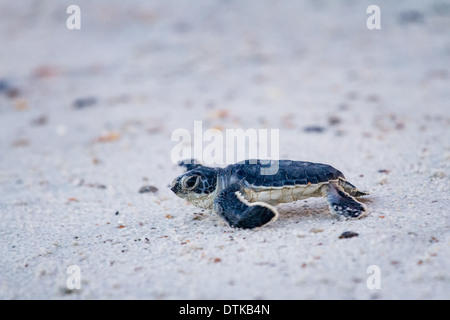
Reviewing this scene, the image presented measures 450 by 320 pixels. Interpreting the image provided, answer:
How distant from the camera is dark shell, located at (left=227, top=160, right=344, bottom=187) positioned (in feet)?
10.9

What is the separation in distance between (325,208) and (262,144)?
2.25 m

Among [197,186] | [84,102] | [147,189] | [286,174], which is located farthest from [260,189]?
[84,102]

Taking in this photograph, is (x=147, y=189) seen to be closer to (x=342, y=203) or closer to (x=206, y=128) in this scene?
(x=342, y=203)

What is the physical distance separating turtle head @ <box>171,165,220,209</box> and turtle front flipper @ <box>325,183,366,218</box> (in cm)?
79

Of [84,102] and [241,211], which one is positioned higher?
[84,102]

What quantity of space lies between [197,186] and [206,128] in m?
3.14

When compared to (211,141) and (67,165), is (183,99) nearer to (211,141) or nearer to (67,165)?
(211,141)

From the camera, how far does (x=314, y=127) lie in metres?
6.16

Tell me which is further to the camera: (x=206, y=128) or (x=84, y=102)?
(x=84, y=102)

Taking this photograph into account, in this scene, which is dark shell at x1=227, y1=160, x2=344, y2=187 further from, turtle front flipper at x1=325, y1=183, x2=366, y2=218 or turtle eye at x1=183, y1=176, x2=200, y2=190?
turtle eye at x1=183, y1=176, x2=200, y2=190

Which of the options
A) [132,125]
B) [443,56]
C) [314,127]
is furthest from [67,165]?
[443,56]

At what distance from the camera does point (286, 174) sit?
333cm

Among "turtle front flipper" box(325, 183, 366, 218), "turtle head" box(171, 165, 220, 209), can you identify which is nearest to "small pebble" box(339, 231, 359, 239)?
"turtle front flipper" box(325, 183, 366, 218)

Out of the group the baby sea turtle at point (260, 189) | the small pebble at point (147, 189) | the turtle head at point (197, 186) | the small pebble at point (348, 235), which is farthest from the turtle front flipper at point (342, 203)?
the small pebble at point (147, 189)
